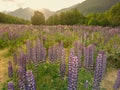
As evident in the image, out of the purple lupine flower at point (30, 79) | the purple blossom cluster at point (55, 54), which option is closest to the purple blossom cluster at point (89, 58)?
the purple blossom cluster at point (55, 54)

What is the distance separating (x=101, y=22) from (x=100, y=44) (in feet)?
40.9

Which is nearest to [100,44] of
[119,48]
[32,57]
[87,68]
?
[119,48]

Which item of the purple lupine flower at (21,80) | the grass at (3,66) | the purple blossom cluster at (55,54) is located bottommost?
the grass at (3,66)

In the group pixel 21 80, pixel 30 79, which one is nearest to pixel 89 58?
pixel 21 80

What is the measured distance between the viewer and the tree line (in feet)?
70.9

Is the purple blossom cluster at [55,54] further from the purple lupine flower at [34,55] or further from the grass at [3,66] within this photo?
the grass at [3,66]

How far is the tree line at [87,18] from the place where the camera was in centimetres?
2160

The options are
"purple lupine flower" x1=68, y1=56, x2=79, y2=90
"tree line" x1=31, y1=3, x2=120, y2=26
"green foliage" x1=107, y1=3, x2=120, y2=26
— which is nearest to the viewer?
"purple lupine flower" x1=68, y1=56, x2=79, y2=90

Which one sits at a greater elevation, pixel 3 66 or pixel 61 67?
pixel 61 67

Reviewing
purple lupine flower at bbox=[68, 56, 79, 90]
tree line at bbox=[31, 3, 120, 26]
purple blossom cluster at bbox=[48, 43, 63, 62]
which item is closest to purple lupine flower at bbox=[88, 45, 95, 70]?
purple blossom cluster at bbox=[48, 43, 63, 62]

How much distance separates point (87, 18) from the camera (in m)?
33.3

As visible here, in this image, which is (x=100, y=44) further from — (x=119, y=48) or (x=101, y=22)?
(x=101, y=22)

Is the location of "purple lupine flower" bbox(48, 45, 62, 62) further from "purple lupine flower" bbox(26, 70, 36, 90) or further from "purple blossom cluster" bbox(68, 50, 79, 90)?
"purple lupine flower" bbox(26, 70, 36, 90)

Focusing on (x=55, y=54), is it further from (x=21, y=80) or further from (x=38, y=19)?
(x=38, y=19)
